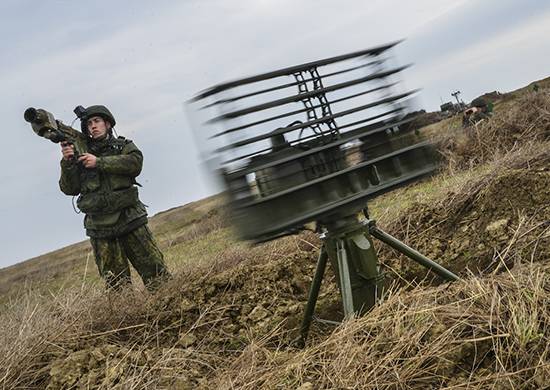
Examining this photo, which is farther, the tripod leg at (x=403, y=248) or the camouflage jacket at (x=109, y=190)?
the camouflage jacket at (x=109, y=190)

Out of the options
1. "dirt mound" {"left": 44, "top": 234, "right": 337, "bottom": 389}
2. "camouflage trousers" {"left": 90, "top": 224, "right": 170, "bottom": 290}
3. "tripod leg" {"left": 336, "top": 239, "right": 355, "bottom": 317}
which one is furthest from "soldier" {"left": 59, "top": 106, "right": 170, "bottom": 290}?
"tripod leg" {"left": 336, "top": 239, "right": 355, "bottom": 317}

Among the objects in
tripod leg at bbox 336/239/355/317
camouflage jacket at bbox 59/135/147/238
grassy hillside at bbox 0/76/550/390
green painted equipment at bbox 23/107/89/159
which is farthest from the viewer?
camouflage jacket at bbox 59/135/147/238

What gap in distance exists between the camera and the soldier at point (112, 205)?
5.62 metres

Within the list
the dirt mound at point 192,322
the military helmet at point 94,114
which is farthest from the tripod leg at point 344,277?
the military helmet at point 94,114

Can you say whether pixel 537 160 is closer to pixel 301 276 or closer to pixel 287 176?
pixel 301 276

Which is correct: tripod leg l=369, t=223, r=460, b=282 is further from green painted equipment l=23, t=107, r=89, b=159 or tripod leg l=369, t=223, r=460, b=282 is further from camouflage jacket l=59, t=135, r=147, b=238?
green painted equipment l=23, t=107, r=89, b=159

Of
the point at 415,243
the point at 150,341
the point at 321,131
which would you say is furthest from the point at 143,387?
the point at 415,243

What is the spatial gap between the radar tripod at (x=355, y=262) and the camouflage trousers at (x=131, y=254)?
2.75m

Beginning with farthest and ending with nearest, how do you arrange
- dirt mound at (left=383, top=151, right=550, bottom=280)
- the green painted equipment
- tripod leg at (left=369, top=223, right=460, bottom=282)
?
the green painted equipment, dirt mound at (left=383, top=151, right=550, bottom=280), tripod leg at (left=369, top=223, right=460, bottom=282)

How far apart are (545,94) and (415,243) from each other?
8273 mm

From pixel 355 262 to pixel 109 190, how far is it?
3251 mm

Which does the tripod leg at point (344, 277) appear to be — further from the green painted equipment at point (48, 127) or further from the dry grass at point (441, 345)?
the green painted equipment at point (48, 127)

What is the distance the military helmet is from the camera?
5652 millimetres

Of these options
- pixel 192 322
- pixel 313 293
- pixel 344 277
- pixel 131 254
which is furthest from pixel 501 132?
pixel 344 277
